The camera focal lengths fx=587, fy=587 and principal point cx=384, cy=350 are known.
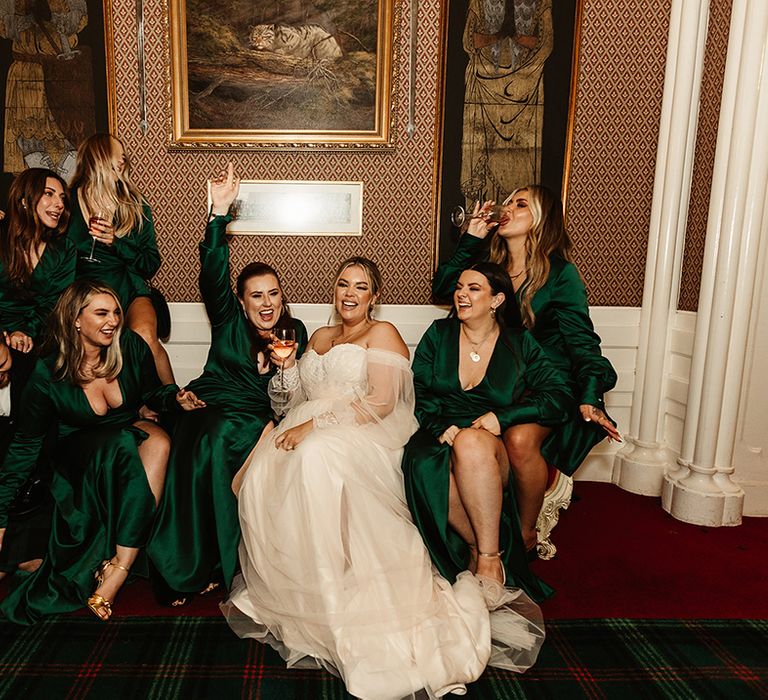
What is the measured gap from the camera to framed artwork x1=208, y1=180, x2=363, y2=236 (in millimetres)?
3859

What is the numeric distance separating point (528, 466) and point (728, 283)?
1.73 meters

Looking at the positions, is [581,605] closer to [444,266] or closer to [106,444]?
[444,266]

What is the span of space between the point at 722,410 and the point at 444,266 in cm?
188

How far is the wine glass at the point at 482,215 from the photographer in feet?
11.0

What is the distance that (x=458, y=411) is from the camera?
9.46 feet

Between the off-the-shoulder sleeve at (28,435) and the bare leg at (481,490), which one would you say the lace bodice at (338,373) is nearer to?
the bare leg at (481,490)

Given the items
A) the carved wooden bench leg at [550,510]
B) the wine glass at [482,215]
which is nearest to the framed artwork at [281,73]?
the wine glass at [482,215]

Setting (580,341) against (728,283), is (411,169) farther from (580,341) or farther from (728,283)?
(728,283)

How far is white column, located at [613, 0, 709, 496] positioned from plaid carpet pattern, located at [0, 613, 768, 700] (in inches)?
62.5

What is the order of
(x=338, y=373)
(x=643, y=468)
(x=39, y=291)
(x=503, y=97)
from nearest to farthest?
(x=338, y=373) → (x=39, y=291) → (x=503, y=97) → (x=643, y=468)

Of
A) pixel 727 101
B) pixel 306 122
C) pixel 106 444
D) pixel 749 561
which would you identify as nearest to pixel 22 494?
pixel 106 444

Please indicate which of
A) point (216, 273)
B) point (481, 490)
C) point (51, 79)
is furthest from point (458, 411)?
point (51, 79)

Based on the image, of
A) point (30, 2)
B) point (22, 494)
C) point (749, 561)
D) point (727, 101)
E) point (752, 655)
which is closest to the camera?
point (752, 655)

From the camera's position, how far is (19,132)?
3.73 metres
